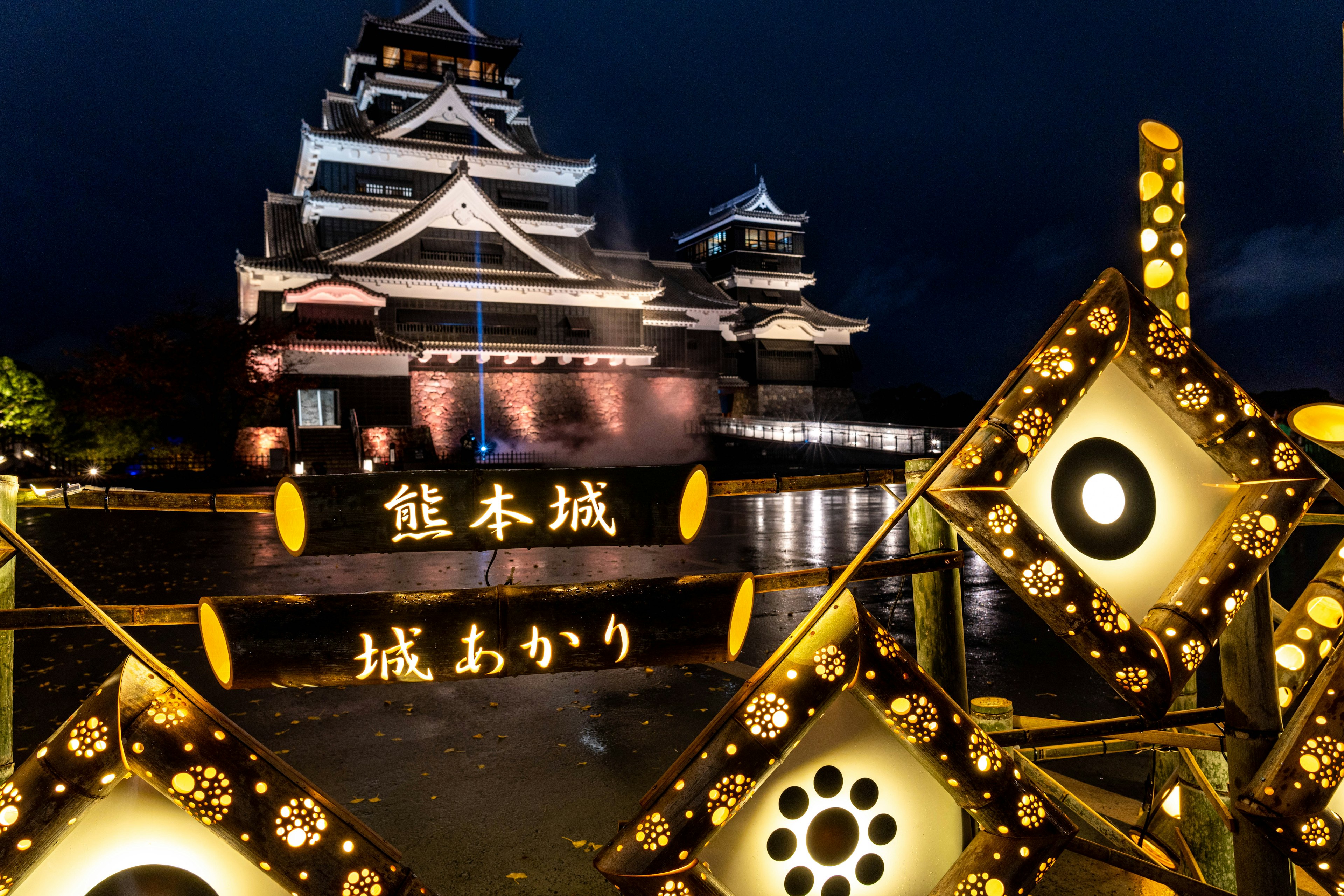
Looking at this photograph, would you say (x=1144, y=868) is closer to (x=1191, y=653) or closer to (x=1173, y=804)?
(x=1191, y=653)

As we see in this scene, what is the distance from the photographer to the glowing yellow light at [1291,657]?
2.71 m

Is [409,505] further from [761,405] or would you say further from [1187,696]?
[761,405]

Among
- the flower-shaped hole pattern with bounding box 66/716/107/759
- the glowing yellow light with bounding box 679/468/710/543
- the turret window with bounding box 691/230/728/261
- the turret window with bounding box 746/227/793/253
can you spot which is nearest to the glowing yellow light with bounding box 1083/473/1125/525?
the glowing yellow light with bounding box 679/468/710/543

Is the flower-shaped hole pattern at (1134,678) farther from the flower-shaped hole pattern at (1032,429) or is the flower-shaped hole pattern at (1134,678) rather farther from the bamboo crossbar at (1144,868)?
the flower-shaped hole pattern at (1032,429)

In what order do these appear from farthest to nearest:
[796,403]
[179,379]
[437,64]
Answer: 1. [796,403]
2. [437,64]
3. [179,379]

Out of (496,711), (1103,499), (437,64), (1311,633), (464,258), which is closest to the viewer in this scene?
(1103,499)

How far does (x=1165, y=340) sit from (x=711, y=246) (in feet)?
134

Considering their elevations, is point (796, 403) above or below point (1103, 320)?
below

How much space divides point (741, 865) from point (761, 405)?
108 feet

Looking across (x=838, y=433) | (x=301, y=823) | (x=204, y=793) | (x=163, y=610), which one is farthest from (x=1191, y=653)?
(x=838, y=433)

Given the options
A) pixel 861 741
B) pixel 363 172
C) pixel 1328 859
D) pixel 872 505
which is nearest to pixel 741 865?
pixel 861 741

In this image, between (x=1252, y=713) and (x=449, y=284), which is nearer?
(x=1252, y=713)

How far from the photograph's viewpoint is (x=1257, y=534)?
226cm

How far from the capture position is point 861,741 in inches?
84.7
